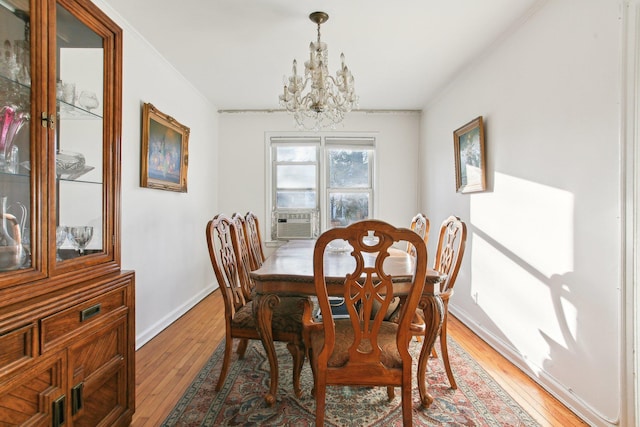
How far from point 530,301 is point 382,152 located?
2890 millimetres

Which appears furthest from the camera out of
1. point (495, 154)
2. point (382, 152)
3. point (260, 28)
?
point (382, 152)


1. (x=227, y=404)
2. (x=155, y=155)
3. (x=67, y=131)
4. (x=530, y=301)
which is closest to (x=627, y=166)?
(x=530, y=301)

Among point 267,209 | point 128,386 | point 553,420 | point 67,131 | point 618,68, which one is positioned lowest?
point 553,420

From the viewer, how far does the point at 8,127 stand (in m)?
1.19

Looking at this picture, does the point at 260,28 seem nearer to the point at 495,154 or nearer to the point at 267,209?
the point at 495,154

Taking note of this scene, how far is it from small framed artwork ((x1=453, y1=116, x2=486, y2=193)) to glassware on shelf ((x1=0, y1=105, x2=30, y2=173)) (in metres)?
2.94

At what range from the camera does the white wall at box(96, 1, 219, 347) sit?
8.57ft

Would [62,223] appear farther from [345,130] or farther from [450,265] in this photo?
[345,130]

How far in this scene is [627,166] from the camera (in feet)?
5.09

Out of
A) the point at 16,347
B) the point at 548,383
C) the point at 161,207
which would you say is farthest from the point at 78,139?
the point at 548,383

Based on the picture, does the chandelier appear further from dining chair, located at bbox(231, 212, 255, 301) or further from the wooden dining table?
the wooden dining table

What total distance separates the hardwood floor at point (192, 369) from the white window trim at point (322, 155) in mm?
1822

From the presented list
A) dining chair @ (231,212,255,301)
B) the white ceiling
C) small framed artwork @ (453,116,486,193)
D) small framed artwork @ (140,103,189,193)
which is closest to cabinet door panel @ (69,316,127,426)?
dining chair @ (231,212,255,301)

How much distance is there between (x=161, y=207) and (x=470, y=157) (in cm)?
287
